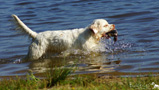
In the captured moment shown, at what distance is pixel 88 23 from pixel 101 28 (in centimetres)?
467

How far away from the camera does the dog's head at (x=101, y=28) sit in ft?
27.2

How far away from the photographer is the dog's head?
8.28m

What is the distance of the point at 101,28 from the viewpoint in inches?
329

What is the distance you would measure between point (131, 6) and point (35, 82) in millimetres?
11173

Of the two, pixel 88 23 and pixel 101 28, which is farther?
pixel 88 23

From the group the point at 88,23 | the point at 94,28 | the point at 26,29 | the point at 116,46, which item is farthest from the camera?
the point at 88,23

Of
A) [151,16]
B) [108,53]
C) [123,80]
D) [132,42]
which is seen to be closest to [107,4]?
[151,16]

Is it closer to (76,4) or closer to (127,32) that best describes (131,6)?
(76,4)

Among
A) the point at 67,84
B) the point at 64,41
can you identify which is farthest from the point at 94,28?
the point at 67,84

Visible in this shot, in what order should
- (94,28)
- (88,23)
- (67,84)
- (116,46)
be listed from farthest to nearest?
(88,23), (116,46), (94,28), (67,84)

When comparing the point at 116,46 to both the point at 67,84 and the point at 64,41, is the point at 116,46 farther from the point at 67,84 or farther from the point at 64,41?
the point at 67,84

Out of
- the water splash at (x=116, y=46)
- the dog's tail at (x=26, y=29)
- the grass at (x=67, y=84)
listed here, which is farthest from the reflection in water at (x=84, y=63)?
the grass at (x=67, y=84)

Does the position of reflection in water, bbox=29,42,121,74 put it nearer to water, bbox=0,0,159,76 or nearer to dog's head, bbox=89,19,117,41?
water, bbox=0,0,159,76

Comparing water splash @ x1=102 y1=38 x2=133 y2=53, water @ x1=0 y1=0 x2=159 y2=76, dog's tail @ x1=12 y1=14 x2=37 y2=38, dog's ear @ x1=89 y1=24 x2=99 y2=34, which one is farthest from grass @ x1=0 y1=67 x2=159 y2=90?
water splash @ x1=102 y1=38 x2=133 y2=53
